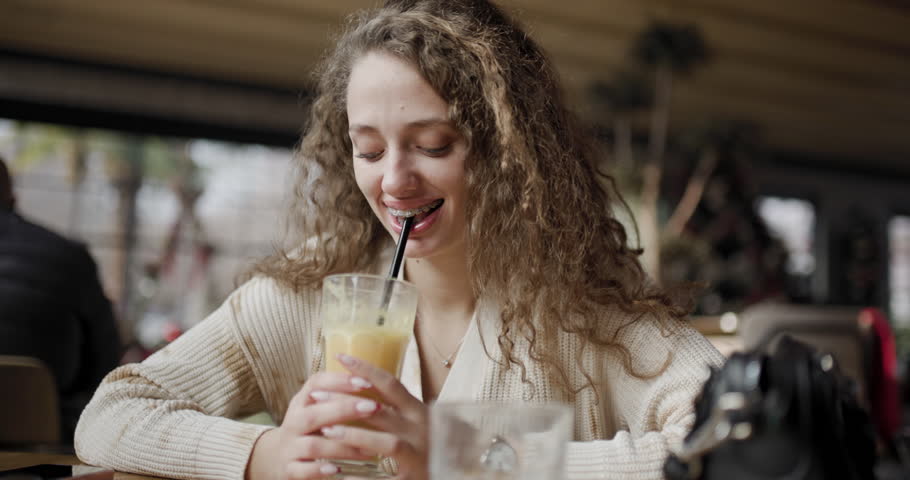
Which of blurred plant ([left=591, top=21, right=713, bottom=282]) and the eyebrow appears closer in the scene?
the eyebrow

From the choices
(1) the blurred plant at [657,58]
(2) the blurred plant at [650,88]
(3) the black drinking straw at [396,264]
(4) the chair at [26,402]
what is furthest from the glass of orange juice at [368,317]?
(1) the blurred plant at [657,58]

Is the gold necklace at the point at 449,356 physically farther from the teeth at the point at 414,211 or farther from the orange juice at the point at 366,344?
the orange juice at the point at 366,344

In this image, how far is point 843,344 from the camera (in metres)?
3.50

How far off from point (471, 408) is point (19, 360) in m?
1.22

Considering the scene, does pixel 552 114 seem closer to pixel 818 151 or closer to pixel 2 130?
pixel 2 130

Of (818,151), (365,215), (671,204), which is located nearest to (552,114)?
(365,215)

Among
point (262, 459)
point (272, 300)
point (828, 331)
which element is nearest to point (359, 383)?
point (262, 459)

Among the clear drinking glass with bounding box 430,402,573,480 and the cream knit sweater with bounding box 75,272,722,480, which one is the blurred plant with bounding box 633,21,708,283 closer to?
the cream knit sweater with bounding box 75,272,722,480

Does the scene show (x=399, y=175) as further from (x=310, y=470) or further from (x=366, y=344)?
(x=310, y=470)

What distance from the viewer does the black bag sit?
0.67 metres

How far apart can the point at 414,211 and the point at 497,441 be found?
0.68m

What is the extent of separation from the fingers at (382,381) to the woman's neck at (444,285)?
589 millimetres

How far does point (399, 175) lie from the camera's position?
1.25 m

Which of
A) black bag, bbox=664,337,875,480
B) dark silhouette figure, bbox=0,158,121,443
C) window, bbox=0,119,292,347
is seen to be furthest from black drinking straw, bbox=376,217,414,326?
window, bbox=0,119,292,347
